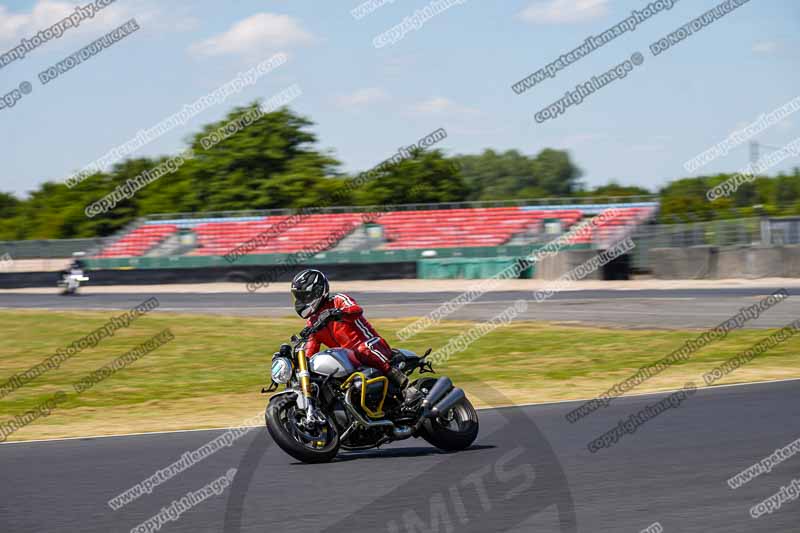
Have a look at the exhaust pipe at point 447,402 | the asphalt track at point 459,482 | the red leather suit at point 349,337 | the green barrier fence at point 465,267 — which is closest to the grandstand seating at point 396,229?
the green barrier fence at point 465,267

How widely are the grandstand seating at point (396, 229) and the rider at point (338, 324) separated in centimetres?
3199

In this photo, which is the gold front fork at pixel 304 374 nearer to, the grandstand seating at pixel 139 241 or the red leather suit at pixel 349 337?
the red leather suit at pixel 349 337

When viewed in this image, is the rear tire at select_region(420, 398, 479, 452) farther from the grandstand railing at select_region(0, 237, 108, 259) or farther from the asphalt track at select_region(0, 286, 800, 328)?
the grandstand railing at select_region(0, 237, 108, 259)

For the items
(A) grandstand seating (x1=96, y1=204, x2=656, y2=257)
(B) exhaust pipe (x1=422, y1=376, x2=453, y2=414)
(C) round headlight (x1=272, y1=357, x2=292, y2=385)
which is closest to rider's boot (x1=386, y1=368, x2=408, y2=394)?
(B) exhaust pipe (x1=422, y1=376, x2=453, y2=414)

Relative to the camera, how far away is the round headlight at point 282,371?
755 centimetres

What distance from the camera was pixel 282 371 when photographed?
24.8 ft

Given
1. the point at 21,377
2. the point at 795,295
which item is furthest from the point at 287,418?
the point at 795,295

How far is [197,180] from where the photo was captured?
7125 cm

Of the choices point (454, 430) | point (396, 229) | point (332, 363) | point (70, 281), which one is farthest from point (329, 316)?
point (396, 229)

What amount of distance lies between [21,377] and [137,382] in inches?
104

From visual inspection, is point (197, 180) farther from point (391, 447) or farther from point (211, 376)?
point (391, 447)

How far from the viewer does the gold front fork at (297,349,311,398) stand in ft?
25.0

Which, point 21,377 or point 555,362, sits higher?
point 21,377

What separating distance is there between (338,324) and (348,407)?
0.73m
